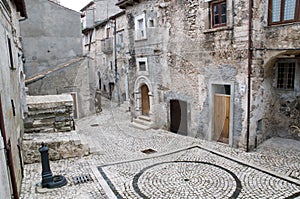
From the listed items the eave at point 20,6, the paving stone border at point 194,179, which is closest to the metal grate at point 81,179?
the paving stone border at point 194,179

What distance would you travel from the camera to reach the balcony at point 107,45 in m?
19.3

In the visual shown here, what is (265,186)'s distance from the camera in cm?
601

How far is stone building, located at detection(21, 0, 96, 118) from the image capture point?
42.9ft

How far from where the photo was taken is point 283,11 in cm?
762

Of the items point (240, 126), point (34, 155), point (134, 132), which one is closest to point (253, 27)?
point (240, 126)

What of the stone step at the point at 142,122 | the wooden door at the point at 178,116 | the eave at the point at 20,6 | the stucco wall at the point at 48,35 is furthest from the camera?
the stucco wall at the point at 48,35

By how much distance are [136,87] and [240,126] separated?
640 cm

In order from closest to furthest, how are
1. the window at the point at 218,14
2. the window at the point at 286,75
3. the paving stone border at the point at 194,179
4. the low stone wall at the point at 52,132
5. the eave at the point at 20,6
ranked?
the paving stone border at the point at 194,179 < the low stone wall at the point at 52,132 < the eave at the point at 20,6 < the window at the point at 218,14 < the window at the point at 286,75

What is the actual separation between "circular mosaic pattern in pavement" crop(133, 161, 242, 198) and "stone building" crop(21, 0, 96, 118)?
27.0ft

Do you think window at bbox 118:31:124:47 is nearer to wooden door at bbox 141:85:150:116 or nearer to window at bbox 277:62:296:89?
wooden door at bbox 141:85:150:116

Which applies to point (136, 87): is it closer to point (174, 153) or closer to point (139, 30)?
point (139, 30)

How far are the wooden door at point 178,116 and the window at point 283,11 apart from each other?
4846 mm

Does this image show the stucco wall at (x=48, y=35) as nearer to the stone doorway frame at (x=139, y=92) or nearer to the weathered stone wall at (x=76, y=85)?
the weathered stone wall at (x=76, y=85)

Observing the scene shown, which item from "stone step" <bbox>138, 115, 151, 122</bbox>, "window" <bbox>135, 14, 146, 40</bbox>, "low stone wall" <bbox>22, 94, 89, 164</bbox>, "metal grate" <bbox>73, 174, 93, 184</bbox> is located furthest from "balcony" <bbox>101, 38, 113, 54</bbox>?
"metal grate" <bbox>73, 174, 93, 184</bbox>
